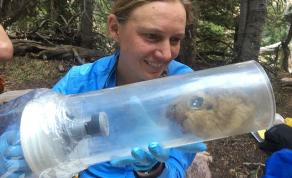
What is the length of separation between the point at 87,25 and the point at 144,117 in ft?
16.4

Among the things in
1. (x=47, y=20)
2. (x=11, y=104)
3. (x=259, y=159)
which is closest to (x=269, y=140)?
(x=259, y=159)

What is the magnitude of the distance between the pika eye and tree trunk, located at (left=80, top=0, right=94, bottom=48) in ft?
16.0

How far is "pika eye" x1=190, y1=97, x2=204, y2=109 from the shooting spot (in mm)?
1633

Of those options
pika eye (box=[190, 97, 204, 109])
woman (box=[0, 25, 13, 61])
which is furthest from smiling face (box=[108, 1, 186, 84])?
woman (box=[0, 25, 13, 61])

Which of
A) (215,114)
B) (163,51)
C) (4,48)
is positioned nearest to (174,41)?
(163,51)

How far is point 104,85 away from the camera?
217 centimetres

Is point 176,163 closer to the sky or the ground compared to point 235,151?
closer to the sky

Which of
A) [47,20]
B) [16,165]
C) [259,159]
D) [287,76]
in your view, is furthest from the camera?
[47,20]

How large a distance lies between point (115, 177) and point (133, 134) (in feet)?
1.55

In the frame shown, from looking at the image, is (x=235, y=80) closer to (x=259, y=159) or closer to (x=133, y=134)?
(x=133, y=134)

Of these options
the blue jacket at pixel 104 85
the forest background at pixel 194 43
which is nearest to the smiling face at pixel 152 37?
the blue jacket at pixel 104 85

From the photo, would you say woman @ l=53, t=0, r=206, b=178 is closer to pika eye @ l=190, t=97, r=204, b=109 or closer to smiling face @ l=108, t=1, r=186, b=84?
smiling face @ l=108, t=1, r=186, b=84

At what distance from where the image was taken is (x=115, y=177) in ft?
6.91

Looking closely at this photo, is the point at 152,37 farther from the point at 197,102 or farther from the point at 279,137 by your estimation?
the point at 279,137
